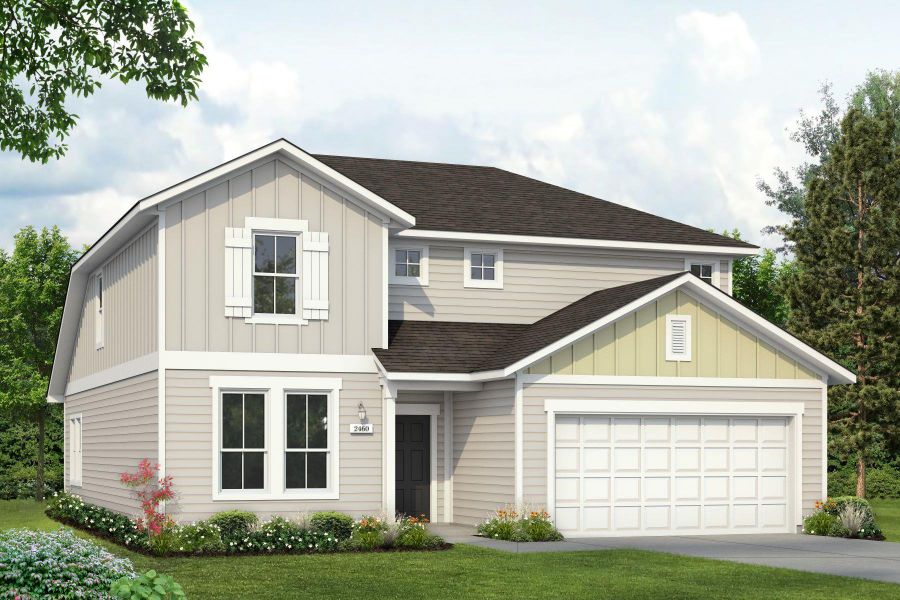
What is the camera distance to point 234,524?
20609mm

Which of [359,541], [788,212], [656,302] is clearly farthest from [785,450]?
[788,212]

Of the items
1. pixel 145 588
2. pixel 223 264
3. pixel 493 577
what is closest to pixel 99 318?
pixel 223 264

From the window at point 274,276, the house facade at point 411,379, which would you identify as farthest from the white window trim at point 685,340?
the window at point 274,276

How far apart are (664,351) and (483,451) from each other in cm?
384

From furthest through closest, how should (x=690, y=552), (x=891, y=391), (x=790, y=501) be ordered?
(x=891, y=391), (x=790, y=501), (x=690, y=552)

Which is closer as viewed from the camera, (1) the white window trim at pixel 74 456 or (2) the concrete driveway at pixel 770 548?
(2) the concrete driveway at pixel 770 548

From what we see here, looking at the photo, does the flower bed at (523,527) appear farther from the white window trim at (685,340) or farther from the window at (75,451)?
the window at (75,451)

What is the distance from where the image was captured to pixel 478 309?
25719 mm

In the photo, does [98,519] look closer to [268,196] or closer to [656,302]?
[268,196]

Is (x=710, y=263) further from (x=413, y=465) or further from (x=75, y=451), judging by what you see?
(x=75, y=451)

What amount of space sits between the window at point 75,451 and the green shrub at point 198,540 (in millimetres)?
11056

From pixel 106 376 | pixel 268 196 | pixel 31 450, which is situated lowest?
pixel 31 450

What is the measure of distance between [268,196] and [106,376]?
6876mm

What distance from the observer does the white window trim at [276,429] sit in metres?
21.4
